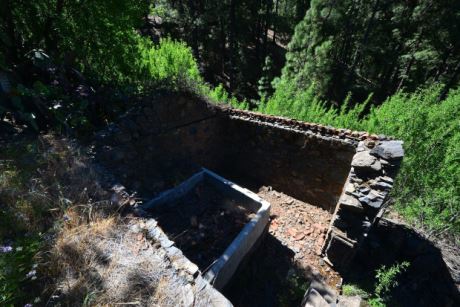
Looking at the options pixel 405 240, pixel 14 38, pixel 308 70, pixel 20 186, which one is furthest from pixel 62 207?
pixel 308 70

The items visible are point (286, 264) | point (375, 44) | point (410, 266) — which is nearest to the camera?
point (410, 266)

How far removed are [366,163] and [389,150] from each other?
42 cm

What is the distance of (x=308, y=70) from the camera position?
940 centimetres

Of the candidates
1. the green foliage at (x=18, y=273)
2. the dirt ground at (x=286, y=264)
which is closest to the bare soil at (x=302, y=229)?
the dirt ground at (x=286, y=264)

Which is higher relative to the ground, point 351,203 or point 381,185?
point 381,185

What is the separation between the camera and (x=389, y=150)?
3.76 meters

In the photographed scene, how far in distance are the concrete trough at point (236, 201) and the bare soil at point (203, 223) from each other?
0.38 feet

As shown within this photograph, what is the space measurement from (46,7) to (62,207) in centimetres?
350

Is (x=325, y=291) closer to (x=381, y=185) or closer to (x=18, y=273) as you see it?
(x=381, y=185)

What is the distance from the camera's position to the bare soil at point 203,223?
11.1ft

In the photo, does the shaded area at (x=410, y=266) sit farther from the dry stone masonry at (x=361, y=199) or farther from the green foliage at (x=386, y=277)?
the dry stone masonry at (x=361, y=199)

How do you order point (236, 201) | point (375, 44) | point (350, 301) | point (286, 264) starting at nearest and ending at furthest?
→ 1. point (350, 301)
2. point (286, 264)
3. point (236, 201)
4. point (375, 44)

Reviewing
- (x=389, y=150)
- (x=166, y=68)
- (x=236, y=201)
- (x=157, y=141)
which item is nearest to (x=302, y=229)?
(x=236, y=201)

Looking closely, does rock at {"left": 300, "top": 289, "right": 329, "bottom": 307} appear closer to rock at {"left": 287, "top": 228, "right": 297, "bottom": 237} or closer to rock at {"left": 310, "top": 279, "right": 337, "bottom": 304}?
rock at {"left": 310, "top": 279, "right": 337, "bottom": 304}
